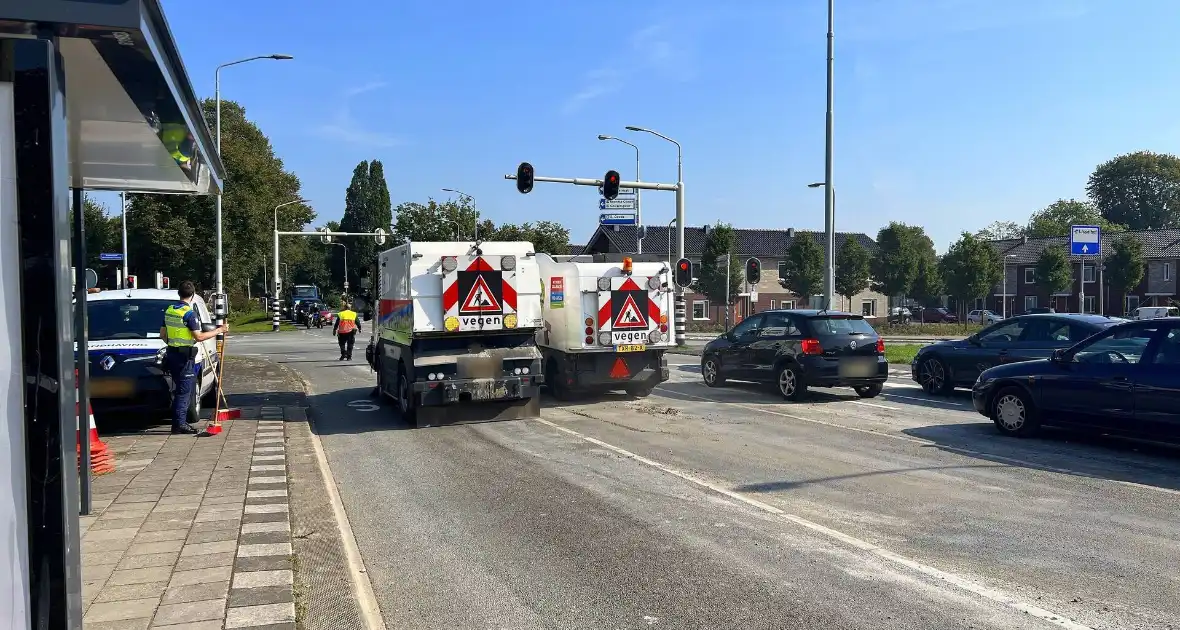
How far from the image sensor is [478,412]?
13016mm

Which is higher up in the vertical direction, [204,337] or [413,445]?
[204,337]

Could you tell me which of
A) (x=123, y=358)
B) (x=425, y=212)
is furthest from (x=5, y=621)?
(x=425, y=212)

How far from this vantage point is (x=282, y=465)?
8.97 m

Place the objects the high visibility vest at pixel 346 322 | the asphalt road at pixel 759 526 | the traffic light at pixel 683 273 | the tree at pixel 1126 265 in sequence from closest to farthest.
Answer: the asphalt road at pixel 759 526 < the high visibility vest at pixel 346 322 < the traffic light at pixel 683 273 < the tree at pixel 1126 265

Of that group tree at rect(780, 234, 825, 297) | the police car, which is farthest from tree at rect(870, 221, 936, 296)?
the police car

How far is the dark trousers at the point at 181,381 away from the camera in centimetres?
1077

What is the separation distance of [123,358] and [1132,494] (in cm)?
1094

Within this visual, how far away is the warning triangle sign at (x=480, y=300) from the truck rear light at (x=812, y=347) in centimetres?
549

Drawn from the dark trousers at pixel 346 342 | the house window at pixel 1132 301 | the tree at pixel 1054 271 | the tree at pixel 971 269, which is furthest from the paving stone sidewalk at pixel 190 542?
the house window at pixel 1132 301

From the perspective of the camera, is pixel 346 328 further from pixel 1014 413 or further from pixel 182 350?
pixel 1014 413

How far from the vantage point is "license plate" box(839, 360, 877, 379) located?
14820 mm

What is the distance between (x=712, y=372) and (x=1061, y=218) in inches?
4489

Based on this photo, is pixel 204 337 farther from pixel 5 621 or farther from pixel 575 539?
pixel 5 621

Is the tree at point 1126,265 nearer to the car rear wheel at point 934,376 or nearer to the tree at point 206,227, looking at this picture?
the car rear wheel at point 934,376
